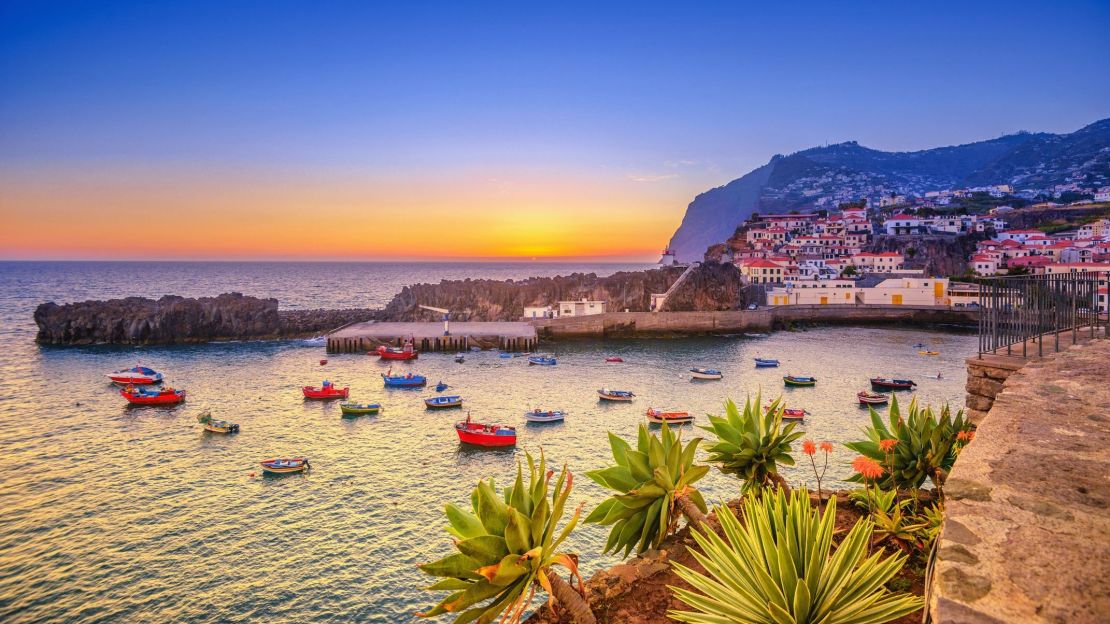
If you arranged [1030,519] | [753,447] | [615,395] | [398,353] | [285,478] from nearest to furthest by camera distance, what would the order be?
[1030,519] < [753,447] < [285,478] < [615,395] < [398,353]

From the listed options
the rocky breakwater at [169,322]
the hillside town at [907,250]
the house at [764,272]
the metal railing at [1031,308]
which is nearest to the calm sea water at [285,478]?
the rocky breakwater at [169,322]

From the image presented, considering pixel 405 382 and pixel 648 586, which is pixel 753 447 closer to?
pixel 648 586

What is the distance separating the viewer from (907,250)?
3777 inches

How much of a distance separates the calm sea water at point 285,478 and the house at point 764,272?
38050 millimetres

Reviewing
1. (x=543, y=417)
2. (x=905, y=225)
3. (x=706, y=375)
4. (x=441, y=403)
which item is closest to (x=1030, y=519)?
(x=543, y=417)

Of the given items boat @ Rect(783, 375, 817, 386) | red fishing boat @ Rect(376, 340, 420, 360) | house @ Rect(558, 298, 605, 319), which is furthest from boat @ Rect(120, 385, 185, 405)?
house @ Rect(558, 298, 605, 319)

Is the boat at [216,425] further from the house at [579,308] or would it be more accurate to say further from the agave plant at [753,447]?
the house at [579,308]

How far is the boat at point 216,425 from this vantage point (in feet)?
81.9

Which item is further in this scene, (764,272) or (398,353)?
(764,272)

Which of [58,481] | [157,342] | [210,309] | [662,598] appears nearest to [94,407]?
[58,481]

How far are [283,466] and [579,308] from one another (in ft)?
147

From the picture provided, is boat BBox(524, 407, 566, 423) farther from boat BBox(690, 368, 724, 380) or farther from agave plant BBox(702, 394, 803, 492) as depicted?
agave plant BBox(702, 394, 803, 492)

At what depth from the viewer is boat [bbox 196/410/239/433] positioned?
2495 centimetres

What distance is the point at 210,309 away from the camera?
56438 mm
